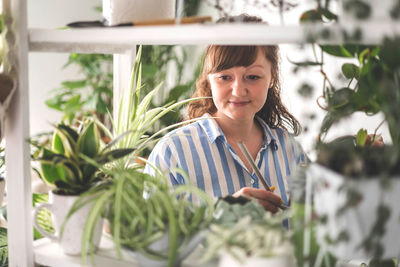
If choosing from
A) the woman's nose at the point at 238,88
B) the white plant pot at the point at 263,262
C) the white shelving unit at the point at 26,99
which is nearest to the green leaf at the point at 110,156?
the white shelving unit at the point at 26,99

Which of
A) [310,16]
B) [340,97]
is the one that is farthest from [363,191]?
[310,16]

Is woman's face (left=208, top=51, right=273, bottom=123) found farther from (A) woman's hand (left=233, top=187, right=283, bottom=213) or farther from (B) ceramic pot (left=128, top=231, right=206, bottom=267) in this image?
(B) ceramic pot (left=128, top=231, right=206, bottom=267)

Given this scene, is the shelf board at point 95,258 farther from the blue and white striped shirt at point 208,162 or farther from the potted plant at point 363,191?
the blue and white striped shirt at point 208,162

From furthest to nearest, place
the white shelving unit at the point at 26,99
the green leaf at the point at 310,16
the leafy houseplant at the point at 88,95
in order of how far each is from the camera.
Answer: the leafy houseplant at the point at 88,95, the white shelving unit at the point at 26,99, the green leaf at the point at 310,16

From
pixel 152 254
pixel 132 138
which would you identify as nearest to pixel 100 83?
pixel 132 138

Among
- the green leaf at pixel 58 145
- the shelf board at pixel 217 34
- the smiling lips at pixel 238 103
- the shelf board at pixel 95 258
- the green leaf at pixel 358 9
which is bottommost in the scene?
the shelf board at pixel 95 258

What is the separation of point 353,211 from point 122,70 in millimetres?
898

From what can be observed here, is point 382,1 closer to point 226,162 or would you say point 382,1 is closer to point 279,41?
point 279,41

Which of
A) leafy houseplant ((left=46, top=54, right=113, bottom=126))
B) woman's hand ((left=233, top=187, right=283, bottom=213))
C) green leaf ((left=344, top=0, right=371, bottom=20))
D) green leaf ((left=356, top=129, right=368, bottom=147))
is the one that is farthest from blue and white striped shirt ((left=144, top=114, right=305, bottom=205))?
leafy houseplant ((left=46, top=54, right=113, bottom=126))

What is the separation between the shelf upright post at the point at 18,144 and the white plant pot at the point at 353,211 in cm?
63

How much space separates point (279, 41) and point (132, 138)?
61cm

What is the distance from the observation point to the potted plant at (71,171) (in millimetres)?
930

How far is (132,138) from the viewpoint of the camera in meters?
1.26

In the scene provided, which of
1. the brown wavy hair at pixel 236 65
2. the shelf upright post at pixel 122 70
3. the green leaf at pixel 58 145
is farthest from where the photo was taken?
the brown wavy hair at pixel 236 65
